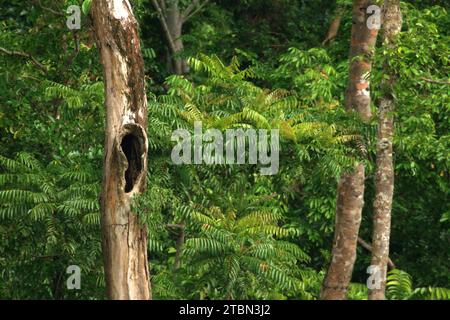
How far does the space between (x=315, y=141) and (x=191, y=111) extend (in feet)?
4.46

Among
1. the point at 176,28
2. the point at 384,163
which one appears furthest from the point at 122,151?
the point at 176,28

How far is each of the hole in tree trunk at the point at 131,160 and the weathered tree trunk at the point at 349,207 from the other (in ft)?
14.4

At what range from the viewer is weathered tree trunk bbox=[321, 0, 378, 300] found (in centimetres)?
1444

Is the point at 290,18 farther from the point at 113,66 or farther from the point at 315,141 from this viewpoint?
the point at 113,66

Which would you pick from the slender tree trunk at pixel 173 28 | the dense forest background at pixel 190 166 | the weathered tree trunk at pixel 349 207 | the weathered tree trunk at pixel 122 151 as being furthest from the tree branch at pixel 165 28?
the weathered tree trunk at pixel 122 151

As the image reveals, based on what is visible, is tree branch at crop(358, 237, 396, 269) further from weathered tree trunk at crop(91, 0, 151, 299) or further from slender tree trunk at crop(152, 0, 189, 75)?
weathered tree trunk at crop(91, 0, 151, 299)

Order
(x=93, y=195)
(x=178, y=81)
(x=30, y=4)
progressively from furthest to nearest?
(x=30, y=4) → (x=178, y=81) → (x=93, y=195)

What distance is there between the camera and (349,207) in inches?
571

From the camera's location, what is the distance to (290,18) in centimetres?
2147

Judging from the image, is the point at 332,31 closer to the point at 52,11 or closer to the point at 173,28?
the point at 173,28

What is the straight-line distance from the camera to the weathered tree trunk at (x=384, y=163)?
12945 mm

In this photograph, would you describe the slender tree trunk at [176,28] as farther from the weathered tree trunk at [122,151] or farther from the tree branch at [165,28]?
the weathered tree trunk at [122,151]

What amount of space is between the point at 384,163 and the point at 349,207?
4.30 feet
